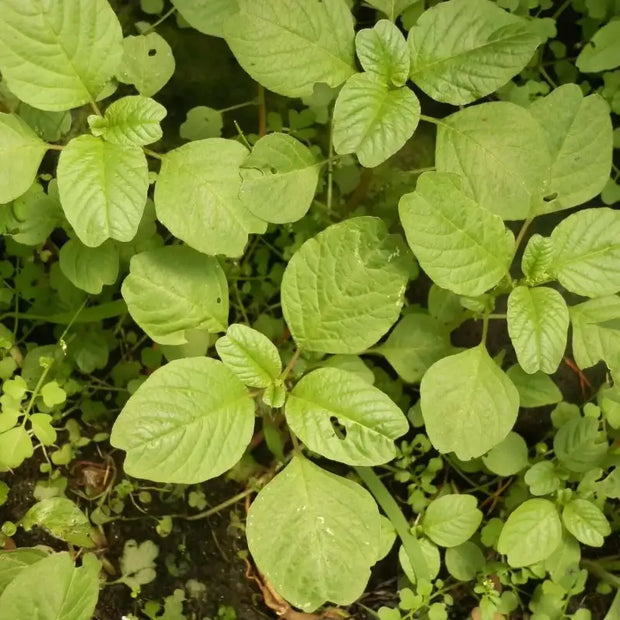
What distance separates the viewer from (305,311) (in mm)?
1197

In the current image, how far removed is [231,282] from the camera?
1544mm

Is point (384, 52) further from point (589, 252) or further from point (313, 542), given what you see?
point (313, 542)

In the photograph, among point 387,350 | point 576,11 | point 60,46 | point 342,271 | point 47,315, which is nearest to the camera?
point 60,46

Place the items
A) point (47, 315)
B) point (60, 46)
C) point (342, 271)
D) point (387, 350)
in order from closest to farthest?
point (60, 46), point (342, 271), point (387, 350), point (47, 315)

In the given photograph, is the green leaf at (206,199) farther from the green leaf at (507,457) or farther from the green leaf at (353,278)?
the green leaf at (507,457)

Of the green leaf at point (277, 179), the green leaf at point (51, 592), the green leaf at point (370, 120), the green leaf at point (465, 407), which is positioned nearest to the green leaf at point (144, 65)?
the green leaf at point (277, 179)

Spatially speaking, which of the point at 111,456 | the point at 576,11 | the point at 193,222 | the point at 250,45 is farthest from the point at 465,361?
the point at 576,11

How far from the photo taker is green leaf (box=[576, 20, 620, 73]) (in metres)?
1.43

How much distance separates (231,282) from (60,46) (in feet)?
2.03

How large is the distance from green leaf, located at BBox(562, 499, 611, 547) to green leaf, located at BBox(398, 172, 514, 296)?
1.73 ft

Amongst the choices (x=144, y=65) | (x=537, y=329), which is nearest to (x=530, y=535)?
(x=537, y=329)

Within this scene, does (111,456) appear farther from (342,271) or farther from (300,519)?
(342,271)

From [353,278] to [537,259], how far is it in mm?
294

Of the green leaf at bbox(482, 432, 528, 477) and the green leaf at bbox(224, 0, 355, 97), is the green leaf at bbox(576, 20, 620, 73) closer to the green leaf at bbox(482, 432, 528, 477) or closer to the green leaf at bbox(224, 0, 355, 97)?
the green leaf at bbox(224, 0, 355, 97)
